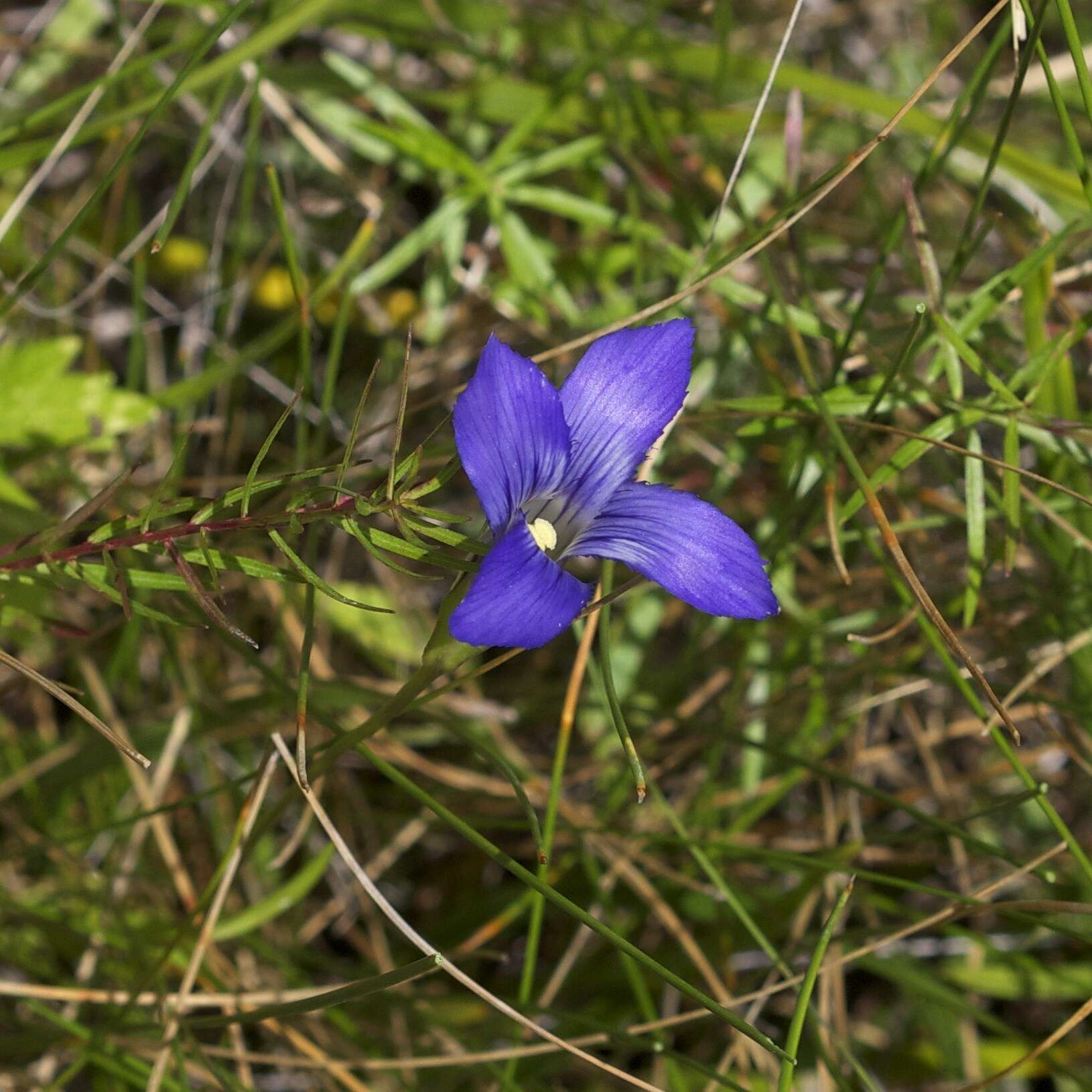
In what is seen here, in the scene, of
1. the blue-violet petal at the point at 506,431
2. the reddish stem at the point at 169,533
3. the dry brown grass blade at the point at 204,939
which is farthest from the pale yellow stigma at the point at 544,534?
the dry brown grass blade at the point at 204,939

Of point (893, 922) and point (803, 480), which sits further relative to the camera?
point (893, 922)

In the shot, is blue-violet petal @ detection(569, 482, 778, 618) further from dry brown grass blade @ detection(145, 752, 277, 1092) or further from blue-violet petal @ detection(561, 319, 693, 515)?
dry brown grass blade @ detection(145, 752, 277, 1092)

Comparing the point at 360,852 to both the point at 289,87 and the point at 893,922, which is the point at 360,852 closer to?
the point at 893,922

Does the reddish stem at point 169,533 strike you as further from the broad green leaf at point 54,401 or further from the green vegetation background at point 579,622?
the broad green leaf at point 54,401

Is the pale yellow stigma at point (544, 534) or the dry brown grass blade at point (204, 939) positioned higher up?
the pale yellow stigma at point (544, 534)

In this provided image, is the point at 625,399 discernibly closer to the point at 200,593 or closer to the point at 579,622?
the point at 200,593

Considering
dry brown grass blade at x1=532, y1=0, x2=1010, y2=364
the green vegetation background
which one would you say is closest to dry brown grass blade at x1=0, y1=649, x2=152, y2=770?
the green vegetation background

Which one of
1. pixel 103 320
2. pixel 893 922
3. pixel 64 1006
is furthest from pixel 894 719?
pixel 103 320
